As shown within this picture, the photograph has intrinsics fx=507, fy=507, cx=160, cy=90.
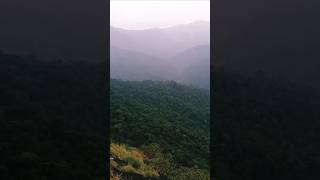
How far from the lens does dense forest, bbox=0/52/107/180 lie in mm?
7652

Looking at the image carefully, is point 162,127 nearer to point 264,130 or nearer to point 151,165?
point 151,165

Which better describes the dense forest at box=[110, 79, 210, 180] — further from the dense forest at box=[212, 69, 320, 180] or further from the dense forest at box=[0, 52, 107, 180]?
the dense forest at box=[212, 69, 320, 180]

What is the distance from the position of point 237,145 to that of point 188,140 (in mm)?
4899

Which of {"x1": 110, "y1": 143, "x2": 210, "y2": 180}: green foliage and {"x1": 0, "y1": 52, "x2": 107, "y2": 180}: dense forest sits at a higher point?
{"x1": 0, "y1": 52, "x2": 107, "y2": 180}: dense forest

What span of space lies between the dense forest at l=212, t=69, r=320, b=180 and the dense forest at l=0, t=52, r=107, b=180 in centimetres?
204

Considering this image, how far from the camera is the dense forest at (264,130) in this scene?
332 inches

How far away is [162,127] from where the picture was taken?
13.4 m

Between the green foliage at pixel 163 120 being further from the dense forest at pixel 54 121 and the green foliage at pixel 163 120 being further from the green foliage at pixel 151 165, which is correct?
the dense forest at pixel 54 121

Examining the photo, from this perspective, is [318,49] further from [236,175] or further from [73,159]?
[73,159]

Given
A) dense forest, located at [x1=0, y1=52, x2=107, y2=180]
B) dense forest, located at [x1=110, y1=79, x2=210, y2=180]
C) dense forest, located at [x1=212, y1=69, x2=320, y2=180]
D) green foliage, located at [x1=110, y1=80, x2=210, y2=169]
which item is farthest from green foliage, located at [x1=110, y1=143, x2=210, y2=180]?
dense forest, located at [x1=212, y1=69, x2=320, y2=180]

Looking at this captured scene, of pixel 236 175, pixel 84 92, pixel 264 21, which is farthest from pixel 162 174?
pixel 264 21

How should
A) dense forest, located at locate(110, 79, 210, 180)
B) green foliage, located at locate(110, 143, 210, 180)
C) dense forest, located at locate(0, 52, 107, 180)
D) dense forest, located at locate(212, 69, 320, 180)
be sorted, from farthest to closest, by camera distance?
dense forest, located at locate(110, 79, 210, 180), green foliage, located at locate(110, 143, 210, 180), dense forest, located at locate(212, 69, 320, 180), dense forest, located at locate(0, 52, 107, 180)

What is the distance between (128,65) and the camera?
2523 cm

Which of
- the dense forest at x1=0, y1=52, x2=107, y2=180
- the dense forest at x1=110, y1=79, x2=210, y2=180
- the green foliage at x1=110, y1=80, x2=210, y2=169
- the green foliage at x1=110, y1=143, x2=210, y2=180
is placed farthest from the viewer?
the green foliage at x1=110, y1=80, x2=210, y2=169
